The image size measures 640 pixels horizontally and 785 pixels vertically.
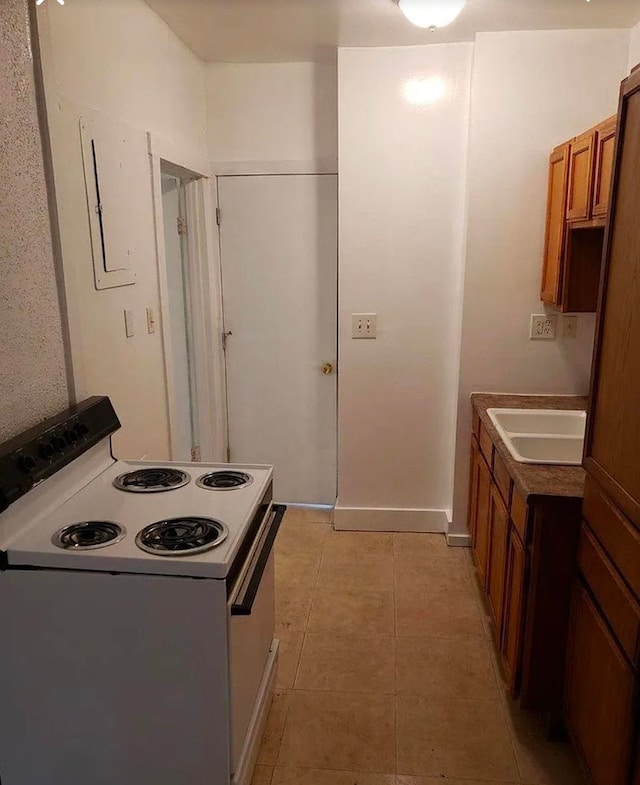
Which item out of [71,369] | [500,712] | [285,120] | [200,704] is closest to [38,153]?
[71,369]

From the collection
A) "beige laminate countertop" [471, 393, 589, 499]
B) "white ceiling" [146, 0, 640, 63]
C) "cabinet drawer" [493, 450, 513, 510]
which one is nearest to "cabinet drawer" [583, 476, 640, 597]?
"beige laminate countertop" [471, 393, 589, 499]

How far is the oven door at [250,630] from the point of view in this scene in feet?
4.96

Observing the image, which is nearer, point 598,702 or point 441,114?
point 598,702

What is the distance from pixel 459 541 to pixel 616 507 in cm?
187

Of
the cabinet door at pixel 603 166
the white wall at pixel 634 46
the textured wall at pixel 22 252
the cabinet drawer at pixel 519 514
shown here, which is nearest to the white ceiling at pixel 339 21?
the white wall at pixel 634 46

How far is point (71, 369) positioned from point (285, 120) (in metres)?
2.12

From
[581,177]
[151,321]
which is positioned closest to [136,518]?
[151,321]

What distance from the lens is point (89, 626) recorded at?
1.48 m

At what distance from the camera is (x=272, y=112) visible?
132 inches

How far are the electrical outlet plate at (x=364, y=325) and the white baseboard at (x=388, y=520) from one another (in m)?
0.98

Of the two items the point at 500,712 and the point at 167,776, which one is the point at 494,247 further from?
the point at 167,776

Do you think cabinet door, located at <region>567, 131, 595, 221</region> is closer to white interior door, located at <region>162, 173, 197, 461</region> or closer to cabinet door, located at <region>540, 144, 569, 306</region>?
Answer: cabinet door, located at <region>540, 144, 569, 306</region>

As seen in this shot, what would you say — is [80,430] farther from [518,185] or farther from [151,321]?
[518,185]

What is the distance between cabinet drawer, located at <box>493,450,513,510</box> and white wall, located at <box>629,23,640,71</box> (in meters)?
1.82
